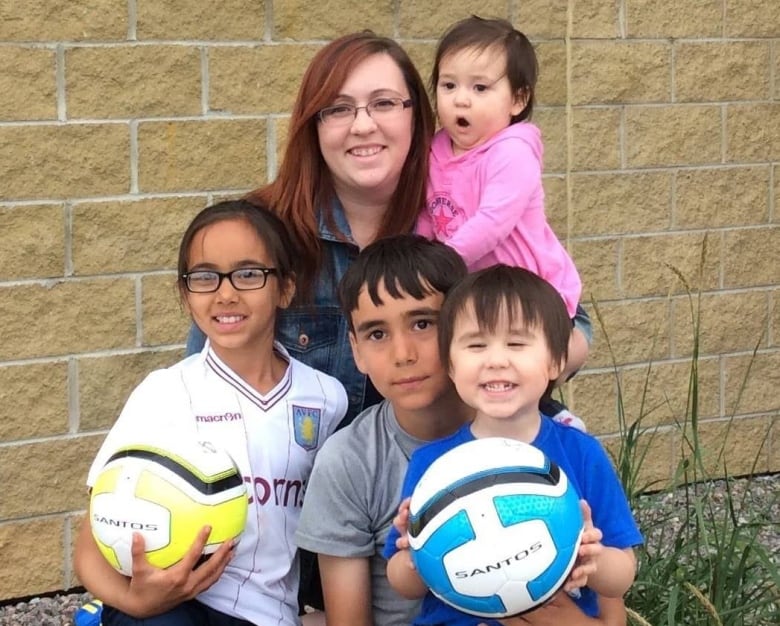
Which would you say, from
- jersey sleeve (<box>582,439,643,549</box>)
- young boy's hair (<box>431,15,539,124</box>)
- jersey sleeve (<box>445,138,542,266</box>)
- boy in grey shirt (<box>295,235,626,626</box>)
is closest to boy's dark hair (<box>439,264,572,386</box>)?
boy in grey shirt (<box>295,235,626,626</box>)

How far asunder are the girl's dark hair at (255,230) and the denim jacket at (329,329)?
0.21 meters

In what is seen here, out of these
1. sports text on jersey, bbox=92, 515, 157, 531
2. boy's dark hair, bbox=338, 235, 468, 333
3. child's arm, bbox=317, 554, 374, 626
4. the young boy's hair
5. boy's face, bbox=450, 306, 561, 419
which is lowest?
child's arm, bbox=317, 554, 374, 626

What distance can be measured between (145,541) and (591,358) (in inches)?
122

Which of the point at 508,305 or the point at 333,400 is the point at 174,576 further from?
the point at 508,305

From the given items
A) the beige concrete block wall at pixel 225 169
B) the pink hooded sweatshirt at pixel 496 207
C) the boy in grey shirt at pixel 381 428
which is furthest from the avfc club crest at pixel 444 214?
the beige concrete block wall at pixel 225 169

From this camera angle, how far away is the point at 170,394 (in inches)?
135

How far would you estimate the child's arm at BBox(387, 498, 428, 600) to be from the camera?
9.77 ft

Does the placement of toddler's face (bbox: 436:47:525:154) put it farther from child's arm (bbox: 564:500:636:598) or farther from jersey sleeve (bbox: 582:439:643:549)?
child's arm (bbox: 564:500:636:598)

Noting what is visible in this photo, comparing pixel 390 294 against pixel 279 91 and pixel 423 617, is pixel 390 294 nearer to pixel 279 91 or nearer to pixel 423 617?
pixel 423 617

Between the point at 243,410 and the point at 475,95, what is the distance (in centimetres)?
112

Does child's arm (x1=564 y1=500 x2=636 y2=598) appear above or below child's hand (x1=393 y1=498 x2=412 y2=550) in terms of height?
below

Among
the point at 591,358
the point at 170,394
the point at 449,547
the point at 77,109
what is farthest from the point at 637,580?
the point at 77,109

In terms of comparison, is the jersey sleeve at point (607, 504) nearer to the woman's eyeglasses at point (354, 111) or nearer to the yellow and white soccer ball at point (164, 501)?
the yellow and white soccer ball at point (164, 501)

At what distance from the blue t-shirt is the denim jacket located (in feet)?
2.44
